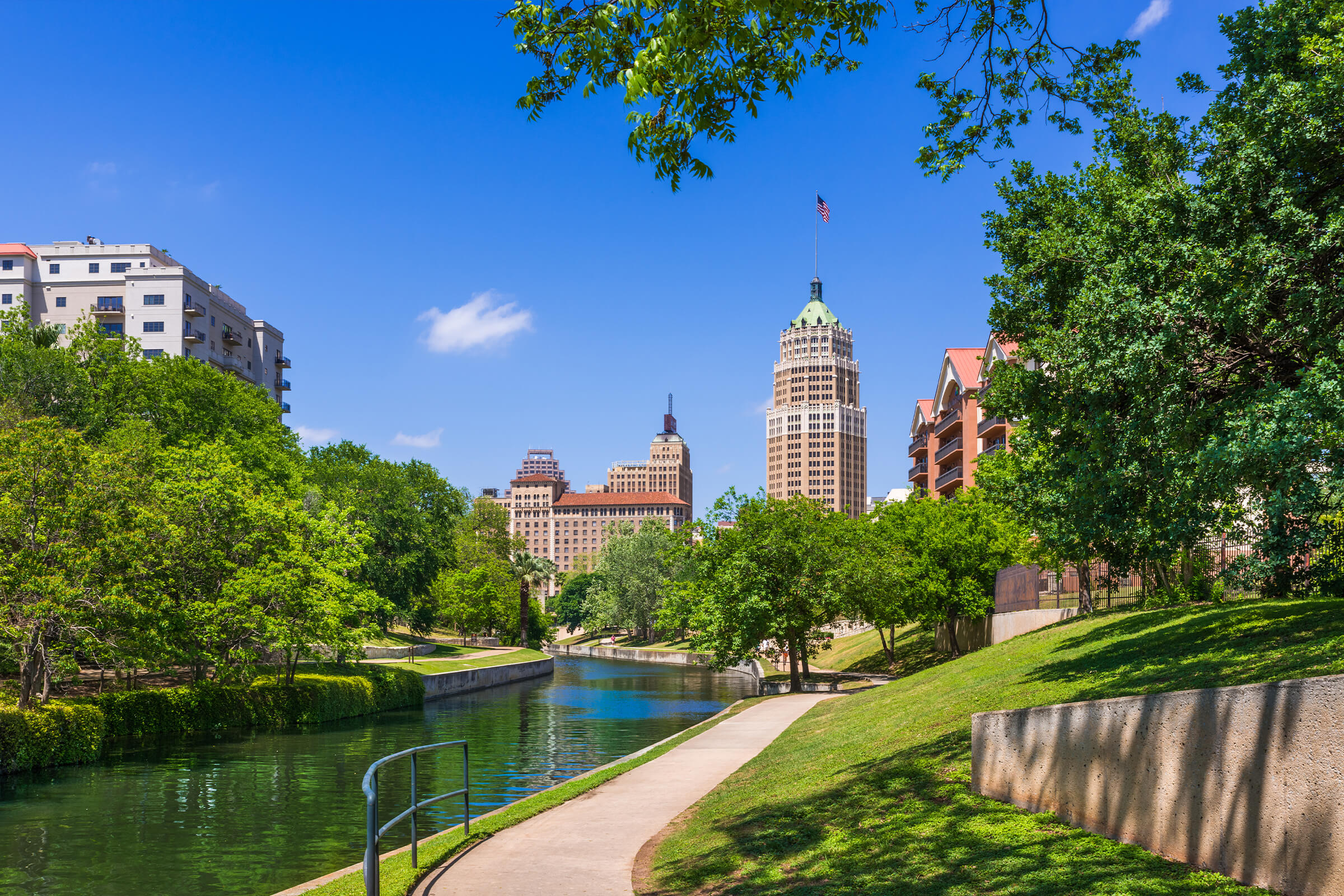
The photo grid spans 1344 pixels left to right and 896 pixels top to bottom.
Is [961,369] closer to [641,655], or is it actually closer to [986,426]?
[986,426]

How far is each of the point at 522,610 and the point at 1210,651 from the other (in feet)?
251

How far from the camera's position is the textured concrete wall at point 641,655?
72562 mm

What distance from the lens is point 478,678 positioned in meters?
55.0

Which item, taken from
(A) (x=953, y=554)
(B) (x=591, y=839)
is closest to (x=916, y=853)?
(B) (x=591, y=839)

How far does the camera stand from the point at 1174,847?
7.38m

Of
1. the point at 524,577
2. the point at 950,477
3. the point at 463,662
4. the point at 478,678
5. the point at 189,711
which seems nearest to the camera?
the point at 189,711

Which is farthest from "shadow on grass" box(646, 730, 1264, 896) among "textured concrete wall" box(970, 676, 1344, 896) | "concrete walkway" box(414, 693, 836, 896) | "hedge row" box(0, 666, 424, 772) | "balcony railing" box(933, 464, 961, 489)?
"balcony railing" box(933, 464, 961, 489)

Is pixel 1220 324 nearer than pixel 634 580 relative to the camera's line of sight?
Yes

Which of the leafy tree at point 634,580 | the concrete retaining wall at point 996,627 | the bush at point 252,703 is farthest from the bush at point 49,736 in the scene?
the leafy tree at point 634,580

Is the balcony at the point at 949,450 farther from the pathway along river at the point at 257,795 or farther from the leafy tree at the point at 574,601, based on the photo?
the leafy tree at the point at 574,601

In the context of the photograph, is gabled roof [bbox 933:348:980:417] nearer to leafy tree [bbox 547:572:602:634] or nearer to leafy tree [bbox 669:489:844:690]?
leafy tree [bbox 669:489:844:690]

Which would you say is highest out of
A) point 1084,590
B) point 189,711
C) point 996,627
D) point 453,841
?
point 1084,590

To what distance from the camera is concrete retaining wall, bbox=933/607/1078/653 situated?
Answer: 1347 inches

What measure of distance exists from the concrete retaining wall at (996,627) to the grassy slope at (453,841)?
20.3 m
